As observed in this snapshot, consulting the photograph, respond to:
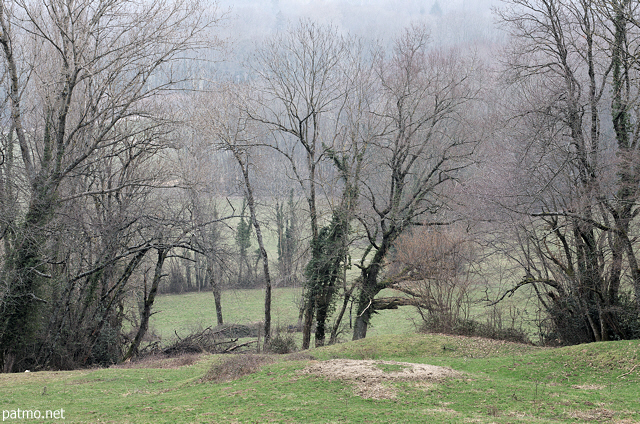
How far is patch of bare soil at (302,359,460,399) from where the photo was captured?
7.06m

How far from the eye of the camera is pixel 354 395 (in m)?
6.90

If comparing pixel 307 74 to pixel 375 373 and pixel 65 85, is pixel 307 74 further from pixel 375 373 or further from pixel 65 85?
pixel 375 373

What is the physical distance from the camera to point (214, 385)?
7.85m

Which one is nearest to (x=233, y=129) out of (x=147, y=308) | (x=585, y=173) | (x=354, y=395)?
(x=147, y=308)

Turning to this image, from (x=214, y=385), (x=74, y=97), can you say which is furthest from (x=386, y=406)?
(x=74, y=97)

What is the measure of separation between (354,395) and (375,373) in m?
1.01

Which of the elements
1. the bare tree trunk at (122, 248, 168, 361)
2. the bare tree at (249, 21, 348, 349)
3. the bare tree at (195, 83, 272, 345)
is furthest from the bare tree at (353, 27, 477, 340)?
the bare tree trunk at (122, 248, 168, 361)

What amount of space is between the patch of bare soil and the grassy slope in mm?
186

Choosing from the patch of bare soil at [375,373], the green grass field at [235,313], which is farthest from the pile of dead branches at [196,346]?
the patch of bare soil at [375,373]

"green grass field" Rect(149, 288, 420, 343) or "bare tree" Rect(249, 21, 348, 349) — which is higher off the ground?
"bare tree" Rect(249, 21, 348, 349)

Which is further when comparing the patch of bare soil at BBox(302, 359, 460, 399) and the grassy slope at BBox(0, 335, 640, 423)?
the patch of bare soil at BBox(302, 359, 460, 399)

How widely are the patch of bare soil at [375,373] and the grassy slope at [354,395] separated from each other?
186 mm

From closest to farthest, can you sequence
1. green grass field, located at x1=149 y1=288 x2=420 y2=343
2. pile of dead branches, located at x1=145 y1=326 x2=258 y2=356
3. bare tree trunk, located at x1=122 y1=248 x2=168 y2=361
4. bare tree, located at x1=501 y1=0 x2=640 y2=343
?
1. bare tree, located at x1=501 y1=0 x2=640 y2=343
2. bare tree trunk, located at x1=122 y1=248 x2=168 y2=361
3. pile of dead branches, located at x1=145 y1=326 x2=258 y2=356
4. green grass field, located at x1=149 y1=288 x2=420 y2=343

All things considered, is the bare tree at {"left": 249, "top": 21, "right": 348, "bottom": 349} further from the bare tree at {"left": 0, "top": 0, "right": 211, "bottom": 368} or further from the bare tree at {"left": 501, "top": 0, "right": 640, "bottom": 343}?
the bare tree at {"left": 501, "top": 0, "right": 640, "bottom": 343}
